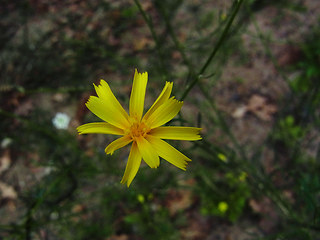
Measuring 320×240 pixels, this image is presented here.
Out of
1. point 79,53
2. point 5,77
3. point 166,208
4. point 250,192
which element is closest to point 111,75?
point 79,53

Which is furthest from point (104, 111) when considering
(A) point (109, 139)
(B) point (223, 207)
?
(A) point (109, 139)

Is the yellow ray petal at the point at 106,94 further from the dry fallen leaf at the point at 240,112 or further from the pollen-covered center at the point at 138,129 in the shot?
the dry fallen leaf at the point at 240,112

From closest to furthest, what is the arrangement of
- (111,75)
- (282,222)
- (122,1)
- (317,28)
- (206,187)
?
(282,222) → (206,187) → (317,28) → (111,75) → (122,1)

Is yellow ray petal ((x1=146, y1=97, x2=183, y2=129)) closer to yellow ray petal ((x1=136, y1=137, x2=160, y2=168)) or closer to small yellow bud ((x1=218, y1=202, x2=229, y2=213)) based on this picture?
yellow ray petal ((x1=136, y1=137, x2=160, y2=168))

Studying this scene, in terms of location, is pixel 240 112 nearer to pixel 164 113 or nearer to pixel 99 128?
pixel 164 113

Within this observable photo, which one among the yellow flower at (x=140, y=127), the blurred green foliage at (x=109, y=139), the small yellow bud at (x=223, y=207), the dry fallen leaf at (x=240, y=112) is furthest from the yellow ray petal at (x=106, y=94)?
the dry fallen leaf at (x=240, y=112)

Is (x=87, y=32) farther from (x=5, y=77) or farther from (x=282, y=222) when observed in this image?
(x=282, y=222)
